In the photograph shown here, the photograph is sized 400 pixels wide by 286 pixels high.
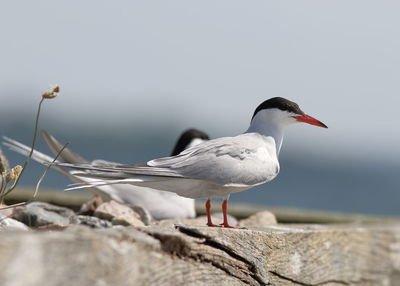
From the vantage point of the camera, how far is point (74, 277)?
255 centimetres

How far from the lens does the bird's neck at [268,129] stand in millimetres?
5246

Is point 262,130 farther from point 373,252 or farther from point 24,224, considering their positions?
point 24,224

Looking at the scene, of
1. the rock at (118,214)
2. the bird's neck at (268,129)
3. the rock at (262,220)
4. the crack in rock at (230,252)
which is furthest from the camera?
the rock at (262,220)

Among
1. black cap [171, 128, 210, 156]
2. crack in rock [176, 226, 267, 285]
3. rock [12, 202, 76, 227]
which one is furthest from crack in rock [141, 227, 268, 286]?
black cap [171, 128, 210, 156]

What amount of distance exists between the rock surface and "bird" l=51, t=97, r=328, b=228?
479 millimetres

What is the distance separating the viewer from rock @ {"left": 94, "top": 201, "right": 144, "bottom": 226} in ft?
16.6

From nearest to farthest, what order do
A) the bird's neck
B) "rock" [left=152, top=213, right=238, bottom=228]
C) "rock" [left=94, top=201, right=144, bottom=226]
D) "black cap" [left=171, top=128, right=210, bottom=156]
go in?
1. "rock" [left=94, top=201, right=144, bottom=226]
2. the bird's neck
3. "rock" [left=152, top=213, right=238, bottom=228]
4. "black cap" [left=171, top=128, right=210, bottom=156]

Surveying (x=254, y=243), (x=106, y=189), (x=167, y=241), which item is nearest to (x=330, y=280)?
(x=254, y=243)

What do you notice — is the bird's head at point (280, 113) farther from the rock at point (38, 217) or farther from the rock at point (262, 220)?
the rock at point (38, 217)

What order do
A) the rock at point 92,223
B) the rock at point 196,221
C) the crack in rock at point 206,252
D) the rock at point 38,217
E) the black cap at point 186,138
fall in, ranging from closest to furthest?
the crack in rock at point 206,252
the rock at point 92,223
the rock at point 38,217
the rock at point 196,221
the black cap at point 186,138

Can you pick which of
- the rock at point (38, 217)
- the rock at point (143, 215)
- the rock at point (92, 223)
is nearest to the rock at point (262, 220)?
the rock at point (143, 215)

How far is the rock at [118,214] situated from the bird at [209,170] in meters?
0.52

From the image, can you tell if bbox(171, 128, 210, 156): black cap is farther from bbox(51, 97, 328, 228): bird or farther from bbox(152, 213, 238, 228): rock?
bbox(51, 97, 328, 228): bird

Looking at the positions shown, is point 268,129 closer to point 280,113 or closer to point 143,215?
point 280,113
